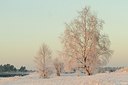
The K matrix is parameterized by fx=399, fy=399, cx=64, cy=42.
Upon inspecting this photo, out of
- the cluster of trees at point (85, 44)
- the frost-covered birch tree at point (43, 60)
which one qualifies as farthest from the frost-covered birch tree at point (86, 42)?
the frost-covered birch tree at point (43, 60)

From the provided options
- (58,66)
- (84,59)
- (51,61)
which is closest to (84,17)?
(84,59)

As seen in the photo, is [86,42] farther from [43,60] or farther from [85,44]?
[43,60]

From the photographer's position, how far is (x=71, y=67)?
169 feet

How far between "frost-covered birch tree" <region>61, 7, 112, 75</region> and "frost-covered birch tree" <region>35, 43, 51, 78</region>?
112ft

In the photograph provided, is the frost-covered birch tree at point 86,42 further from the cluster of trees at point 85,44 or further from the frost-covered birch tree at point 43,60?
the frost-covered birch tree at point 43,60

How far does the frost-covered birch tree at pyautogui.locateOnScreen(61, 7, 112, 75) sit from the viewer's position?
50.3 m

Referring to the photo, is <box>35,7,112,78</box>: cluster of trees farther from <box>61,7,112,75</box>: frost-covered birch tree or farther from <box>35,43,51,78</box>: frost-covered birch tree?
<box>35,43,51,78</box>: frost-covered birch tree

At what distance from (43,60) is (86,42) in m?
35.6

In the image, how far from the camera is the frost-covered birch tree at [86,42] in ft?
165

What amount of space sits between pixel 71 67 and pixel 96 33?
5.45 metres

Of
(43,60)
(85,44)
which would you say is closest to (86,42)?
(85,44)

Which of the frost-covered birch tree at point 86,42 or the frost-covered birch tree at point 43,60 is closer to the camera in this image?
the frost-covered birch tree at point 86,42

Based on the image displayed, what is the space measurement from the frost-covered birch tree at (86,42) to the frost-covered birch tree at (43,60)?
34.1 meters

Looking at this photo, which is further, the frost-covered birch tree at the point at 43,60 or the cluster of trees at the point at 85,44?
the frost-covered birch tree at the point at 43,60
